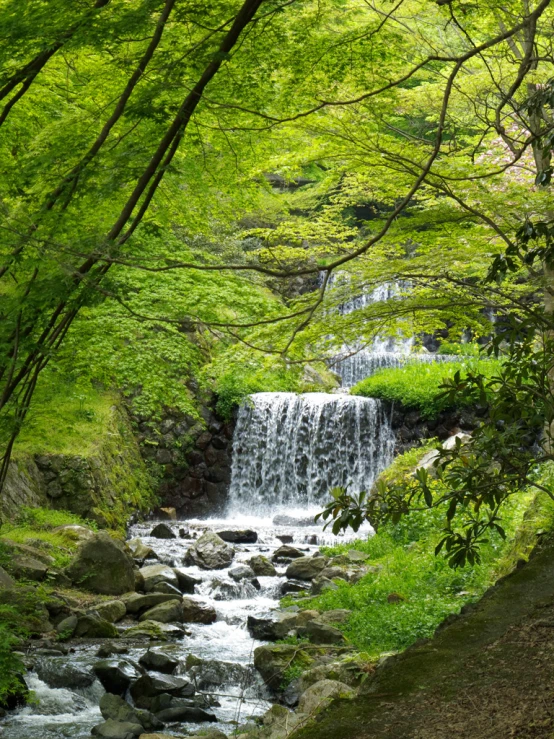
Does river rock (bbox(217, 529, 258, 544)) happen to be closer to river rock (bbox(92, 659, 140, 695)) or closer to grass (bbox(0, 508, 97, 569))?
grass (bbox(0, 508, 97, 569))

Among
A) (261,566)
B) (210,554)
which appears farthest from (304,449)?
(261,566)

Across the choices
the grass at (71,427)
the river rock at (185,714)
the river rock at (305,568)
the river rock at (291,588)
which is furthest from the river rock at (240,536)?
the river rock at (185,714)

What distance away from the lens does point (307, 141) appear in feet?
20.9

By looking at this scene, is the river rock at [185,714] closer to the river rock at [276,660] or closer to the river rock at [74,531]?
the river rock at [276,660]

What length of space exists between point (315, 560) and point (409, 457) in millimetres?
2695

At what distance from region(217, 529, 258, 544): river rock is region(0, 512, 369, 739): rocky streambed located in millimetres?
915

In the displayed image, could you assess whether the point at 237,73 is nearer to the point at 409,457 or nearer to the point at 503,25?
the point at 503,25

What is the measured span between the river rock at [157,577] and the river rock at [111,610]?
2.95ft

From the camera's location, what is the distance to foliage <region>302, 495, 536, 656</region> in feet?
20.8

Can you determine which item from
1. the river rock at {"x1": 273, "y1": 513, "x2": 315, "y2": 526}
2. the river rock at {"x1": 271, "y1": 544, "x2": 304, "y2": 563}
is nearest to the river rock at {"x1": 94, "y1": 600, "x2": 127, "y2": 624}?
the river rock at {"x1": 271, "y1": 544, "x2": 304, "y2": 563}

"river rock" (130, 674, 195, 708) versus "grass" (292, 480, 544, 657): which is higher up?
"grass" (292, 480, 544, 657)

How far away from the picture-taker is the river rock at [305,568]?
10109 mm

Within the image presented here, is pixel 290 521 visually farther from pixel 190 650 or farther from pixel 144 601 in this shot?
pixel 190 650

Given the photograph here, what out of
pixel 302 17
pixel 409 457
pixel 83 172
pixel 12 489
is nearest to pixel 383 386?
pixel 409 457
